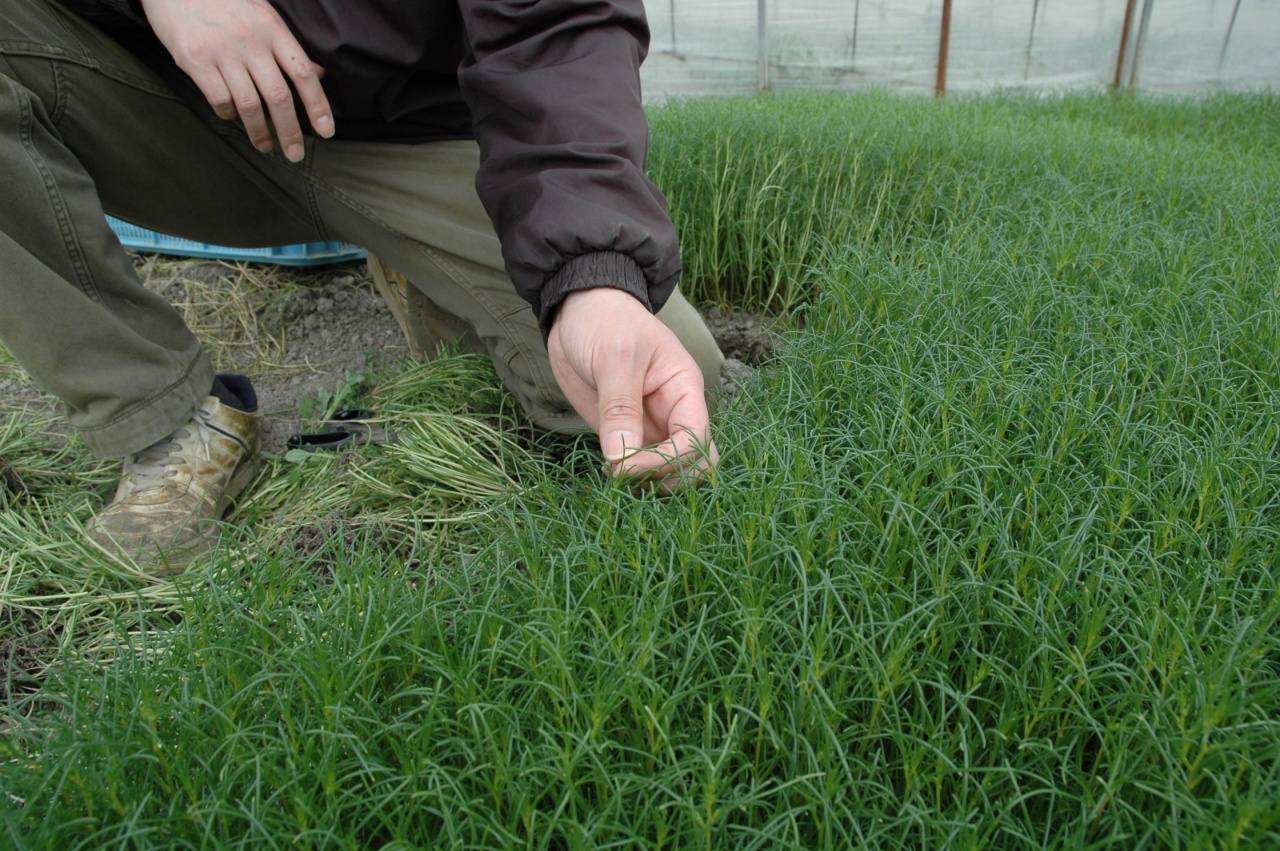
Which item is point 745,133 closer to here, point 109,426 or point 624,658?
point 109,426

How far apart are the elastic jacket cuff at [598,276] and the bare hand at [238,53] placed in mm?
685

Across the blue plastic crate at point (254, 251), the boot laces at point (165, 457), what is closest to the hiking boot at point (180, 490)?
the boot laces at point (165, 457)

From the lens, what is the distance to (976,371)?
1642mm

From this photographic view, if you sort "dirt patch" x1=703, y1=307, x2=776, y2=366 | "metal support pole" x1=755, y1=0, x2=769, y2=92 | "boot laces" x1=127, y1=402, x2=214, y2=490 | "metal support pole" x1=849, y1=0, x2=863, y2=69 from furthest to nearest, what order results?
"metal support pole" x1=849, y1=0, x2=863, y2=69, "metal support pole" x1=755, y1=0, x2=769, y2=92, "dirt patch" x1=703, y1=307, x2=776, y2=366, "boot laces" x1=127, y1=402, x2=214, y2=490

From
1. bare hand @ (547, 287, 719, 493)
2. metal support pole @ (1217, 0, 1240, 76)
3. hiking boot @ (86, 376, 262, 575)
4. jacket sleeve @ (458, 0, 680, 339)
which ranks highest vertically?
jacket sleeve @ (458, 0, 680, 339)

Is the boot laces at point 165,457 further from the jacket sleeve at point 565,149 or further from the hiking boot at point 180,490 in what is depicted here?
the jacket sleeve at point 565,149

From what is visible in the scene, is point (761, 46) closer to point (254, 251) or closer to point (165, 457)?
point (254, 251)

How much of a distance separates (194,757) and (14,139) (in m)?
1.23

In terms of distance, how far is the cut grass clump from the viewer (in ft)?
2.93

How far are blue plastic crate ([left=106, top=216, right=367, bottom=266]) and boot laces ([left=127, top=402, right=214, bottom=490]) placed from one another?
1195 mm

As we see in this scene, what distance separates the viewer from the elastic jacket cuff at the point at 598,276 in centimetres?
139

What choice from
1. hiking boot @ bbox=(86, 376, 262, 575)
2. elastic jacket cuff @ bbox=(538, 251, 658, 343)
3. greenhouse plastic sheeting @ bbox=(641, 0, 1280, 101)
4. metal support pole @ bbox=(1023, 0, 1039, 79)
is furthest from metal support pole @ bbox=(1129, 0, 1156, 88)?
hiking boot @ bbox=(86, 376, 262, 575)

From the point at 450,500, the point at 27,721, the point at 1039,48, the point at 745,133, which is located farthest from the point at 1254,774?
the point at 1039,48

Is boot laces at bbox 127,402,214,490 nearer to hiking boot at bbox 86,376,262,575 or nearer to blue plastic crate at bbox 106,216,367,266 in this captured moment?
hiking boot at bbox 86,376,262,575
